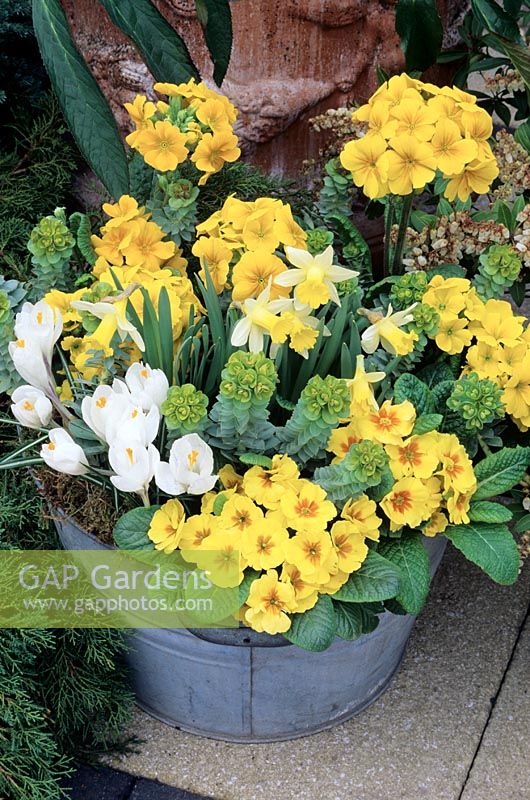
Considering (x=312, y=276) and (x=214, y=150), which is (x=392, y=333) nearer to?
(x=312, y=276)

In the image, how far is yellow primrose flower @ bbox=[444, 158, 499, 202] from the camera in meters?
1.31

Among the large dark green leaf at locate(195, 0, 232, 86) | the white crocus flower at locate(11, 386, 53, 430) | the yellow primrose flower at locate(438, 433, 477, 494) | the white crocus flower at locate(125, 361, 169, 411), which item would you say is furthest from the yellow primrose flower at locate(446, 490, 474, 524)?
the large dark green leaf at locate(195, 0, 232, 86)

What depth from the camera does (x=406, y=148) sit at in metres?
1.24

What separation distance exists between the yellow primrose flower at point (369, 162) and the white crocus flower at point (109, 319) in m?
0.42

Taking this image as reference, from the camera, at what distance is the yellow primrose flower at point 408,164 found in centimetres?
124

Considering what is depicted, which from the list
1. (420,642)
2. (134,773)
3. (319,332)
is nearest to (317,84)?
(319,332)

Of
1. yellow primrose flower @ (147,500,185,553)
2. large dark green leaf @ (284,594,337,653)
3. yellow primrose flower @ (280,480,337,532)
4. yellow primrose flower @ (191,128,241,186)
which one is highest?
yellow primrose flower @ (191,128,241,186)

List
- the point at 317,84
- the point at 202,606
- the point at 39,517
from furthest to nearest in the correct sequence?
the point at 317,84, the point at 39,517, the point at 202,606

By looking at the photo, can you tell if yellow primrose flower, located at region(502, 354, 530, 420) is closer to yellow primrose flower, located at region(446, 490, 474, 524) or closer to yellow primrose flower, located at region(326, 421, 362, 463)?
yellow primrose flower, located at region(446, 490, 474, 524)

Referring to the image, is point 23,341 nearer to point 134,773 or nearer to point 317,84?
point 134,773

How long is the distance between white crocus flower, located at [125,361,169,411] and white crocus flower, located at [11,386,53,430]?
0.13 m

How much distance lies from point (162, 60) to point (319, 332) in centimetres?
50

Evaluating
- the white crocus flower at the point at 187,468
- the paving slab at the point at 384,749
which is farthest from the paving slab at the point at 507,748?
the white crocus flower at the point at 187,468

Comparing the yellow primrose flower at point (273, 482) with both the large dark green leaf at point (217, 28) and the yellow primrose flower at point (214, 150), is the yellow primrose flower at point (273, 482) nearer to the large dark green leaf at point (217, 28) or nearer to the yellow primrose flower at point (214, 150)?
the yellow primrose flower at point (214, 150)
